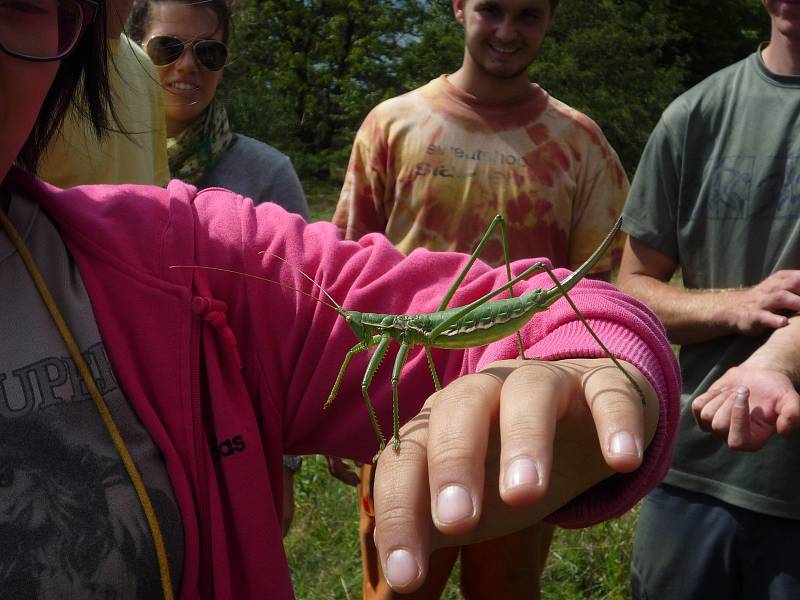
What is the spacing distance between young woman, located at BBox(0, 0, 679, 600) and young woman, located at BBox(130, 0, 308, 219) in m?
1.42

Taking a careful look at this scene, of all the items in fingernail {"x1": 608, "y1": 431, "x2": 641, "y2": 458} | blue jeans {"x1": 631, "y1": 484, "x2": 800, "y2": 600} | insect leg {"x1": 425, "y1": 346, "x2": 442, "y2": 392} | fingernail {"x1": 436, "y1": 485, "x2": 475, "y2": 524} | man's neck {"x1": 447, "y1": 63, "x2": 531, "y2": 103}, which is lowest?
blue jeans {"x1": 631, "y1": 484, "x2": 800, "y2": 600}

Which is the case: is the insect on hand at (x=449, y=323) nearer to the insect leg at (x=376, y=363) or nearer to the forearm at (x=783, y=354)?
the insect leg at (x=376, y=363)

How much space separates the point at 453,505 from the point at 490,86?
235 cm

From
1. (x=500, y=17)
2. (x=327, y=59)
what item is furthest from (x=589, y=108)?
(x=500, y=17)

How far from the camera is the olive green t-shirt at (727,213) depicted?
2.24 metres

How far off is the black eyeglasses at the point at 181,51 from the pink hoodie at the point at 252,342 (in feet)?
4.93

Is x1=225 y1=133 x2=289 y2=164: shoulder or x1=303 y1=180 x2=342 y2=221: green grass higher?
x1=225 y1=133 x2=289 y2=164: shoulder

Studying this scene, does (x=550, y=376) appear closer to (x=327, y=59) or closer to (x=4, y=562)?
(x=4, y=562)

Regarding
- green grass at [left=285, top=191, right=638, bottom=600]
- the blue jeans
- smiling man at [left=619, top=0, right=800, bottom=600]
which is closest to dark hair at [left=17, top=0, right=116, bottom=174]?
smiling man at [left=619, top=0, right=800, bottom=600]

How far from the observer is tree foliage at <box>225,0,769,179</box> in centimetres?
1338

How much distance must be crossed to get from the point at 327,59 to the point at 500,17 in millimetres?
16880

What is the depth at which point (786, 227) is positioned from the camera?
226 cm

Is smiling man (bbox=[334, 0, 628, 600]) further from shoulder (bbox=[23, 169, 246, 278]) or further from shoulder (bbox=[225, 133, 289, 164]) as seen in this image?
shoulder (bbox=[23, 169, 246, 278])

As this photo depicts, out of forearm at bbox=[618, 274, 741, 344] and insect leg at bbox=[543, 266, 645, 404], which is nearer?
insect leg at bbox=[543, 266, 645, 404]
